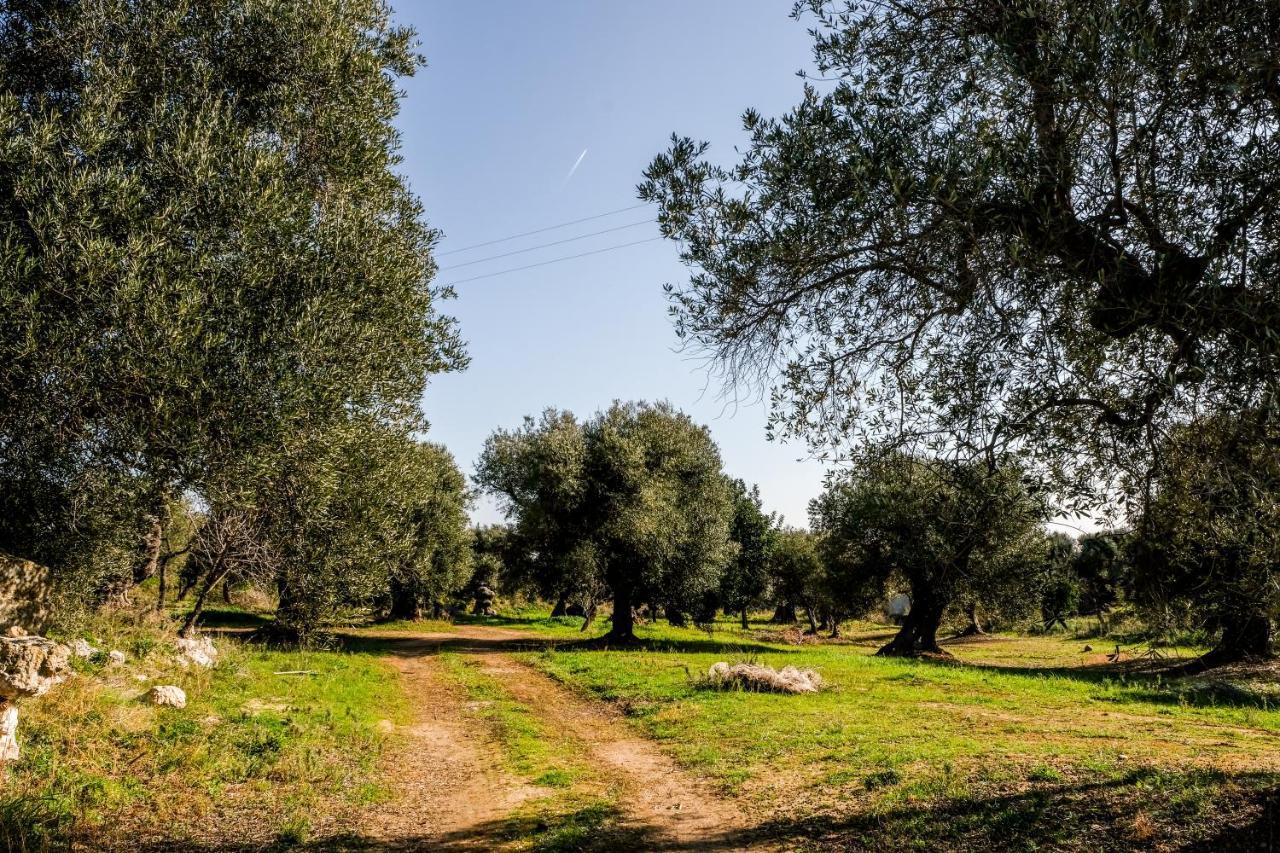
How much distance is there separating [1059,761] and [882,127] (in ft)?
33.1

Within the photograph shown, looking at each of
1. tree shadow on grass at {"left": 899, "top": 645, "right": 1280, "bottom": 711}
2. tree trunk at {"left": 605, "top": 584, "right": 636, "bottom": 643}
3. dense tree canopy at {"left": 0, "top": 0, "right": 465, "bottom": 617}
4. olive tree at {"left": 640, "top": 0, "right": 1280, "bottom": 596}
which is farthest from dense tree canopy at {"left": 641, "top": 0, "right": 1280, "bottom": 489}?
Result: tree trunk at {"left": 605, "top": 584, "right": 636, "bottom": 643}

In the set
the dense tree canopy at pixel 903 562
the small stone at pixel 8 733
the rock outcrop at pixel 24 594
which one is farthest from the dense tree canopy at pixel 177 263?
the dense tree canopy at pixel 903 562

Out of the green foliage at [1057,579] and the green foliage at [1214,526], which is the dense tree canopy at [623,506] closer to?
the green foliage at [1057,579]

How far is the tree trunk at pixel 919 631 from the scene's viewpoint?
38.2 meters

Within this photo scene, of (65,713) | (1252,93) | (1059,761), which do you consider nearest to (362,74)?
(65,713)

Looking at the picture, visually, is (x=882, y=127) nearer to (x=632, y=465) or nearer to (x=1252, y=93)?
(x=1252, y=93)

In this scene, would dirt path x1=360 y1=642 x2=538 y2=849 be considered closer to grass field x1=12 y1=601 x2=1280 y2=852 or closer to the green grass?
grass field x1=12 y1=601 x2=1280 y2=852

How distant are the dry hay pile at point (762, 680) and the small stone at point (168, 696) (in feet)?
42.2

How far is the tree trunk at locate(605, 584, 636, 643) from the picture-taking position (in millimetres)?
35688

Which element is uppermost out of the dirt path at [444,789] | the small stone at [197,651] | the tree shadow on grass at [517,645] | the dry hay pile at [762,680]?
the small stone at [197,651]

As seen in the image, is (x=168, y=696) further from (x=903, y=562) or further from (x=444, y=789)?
(x=903, y=562)

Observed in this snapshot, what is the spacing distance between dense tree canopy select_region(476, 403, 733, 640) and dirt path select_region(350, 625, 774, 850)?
14.2 m

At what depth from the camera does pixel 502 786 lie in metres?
11.7

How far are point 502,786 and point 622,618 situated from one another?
2469cm
